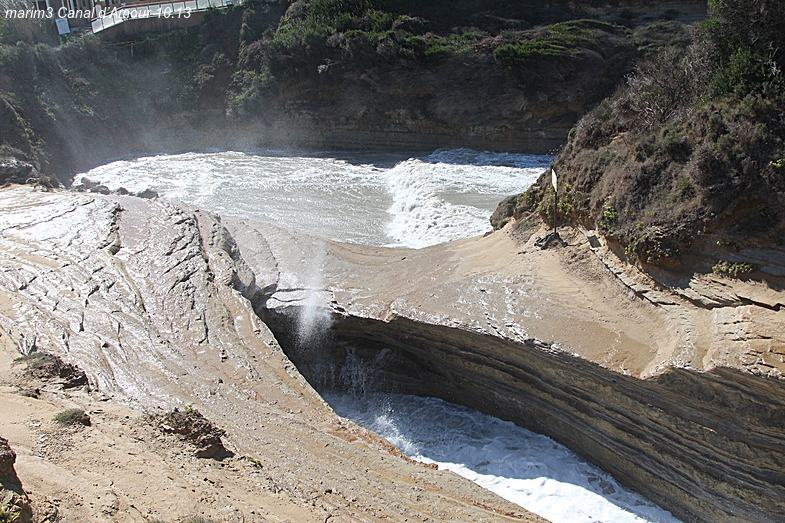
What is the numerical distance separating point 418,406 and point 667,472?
352cm

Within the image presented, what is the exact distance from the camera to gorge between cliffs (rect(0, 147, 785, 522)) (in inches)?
227

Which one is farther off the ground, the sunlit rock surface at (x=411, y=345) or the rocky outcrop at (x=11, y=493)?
the rocky outcrop at (x=11, y=493)

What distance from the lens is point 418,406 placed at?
916cm

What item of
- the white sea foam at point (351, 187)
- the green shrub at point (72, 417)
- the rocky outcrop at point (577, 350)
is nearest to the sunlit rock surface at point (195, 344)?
the green shrub at point (72, 417)

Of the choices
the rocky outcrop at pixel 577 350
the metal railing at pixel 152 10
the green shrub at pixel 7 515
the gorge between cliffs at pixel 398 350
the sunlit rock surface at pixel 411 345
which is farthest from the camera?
the metal railing at pixel 152 10

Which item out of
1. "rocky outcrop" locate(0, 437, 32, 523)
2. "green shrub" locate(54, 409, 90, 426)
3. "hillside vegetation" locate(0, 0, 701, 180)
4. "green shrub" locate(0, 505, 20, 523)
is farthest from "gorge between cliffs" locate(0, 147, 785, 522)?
"hillside vegetation" locate(0, 0, 701, 180)

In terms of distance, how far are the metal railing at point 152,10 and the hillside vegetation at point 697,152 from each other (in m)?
27.2

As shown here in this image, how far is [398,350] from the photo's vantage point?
9375mm

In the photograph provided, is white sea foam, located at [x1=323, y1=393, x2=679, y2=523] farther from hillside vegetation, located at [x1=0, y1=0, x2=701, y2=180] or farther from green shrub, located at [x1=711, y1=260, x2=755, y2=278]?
hillside vegetation, located at [x1=0, y1=0, x2=701, y2=180]

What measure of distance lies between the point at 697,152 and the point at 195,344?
6.47 metres

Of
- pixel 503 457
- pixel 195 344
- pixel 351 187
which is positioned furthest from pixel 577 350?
pixel 351 187

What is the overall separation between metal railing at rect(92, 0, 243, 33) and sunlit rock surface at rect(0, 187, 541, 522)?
2311 cm

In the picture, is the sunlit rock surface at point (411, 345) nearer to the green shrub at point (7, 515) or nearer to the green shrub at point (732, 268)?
the green shrub at point (732, 268)

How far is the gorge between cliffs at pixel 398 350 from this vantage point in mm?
5754
